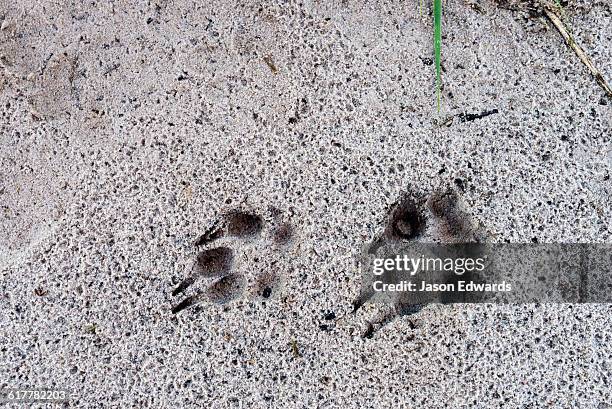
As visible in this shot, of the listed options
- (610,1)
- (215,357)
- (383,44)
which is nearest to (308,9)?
(383,44)

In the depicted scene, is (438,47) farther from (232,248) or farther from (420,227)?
(232,248)

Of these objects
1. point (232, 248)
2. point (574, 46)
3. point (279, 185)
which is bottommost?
point (232, 248)

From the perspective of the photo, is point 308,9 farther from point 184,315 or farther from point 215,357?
point 215,357

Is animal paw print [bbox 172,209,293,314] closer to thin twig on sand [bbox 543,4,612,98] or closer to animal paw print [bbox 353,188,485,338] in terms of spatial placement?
animal paw print [bbox 353,188,485,338]

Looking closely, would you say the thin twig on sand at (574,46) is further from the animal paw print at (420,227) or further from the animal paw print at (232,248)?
the animal paw print at (232,248)

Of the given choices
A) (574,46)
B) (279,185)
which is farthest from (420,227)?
(574,46)

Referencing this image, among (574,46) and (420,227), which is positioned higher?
(574,46)

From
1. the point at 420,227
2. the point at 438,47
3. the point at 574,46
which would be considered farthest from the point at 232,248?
the point at 574,46

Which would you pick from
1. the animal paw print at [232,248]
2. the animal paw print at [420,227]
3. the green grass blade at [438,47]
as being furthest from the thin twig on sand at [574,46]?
the animal paw print at [232,248]
